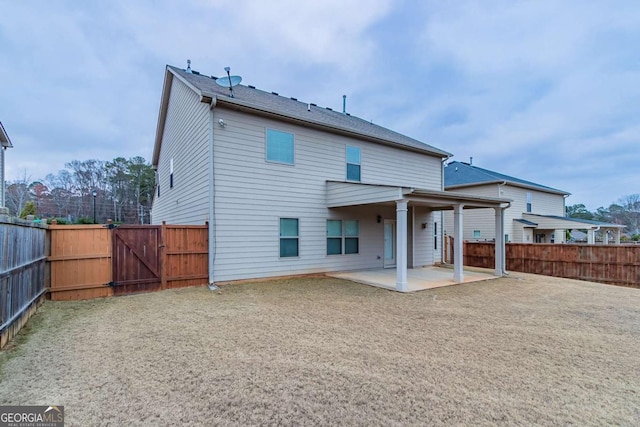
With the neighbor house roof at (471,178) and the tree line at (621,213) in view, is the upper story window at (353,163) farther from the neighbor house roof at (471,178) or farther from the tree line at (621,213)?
the tree line at (621,213)

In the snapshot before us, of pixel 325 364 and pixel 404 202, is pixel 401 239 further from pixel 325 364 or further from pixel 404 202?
pixel 325 364

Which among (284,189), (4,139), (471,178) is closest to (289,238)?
(284,189)

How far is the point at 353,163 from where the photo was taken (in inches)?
414

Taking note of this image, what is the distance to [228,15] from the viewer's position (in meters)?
10.7

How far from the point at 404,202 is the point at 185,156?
751cm

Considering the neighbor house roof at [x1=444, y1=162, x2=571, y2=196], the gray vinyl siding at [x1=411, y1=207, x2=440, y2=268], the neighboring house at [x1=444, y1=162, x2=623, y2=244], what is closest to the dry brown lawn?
the gray vinyl siding at [x1=411, y1=207, x2=440, y2=268]

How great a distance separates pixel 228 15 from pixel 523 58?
13.0 meters

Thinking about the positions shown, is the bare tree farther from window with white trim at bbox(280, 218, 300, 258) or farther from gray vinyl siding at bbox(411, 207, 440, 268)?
gray vinyl siding at bbox(411, 207, 440, 268)

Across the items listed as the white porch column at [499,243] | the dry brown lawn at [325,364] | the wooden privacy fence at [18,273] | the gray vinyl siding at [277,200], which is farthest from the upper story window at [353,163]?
the wooden privacy fence at [18,273]

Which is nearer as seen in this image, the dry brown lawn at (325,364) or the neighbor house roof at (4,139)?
the dry brown lawn at (325,364)

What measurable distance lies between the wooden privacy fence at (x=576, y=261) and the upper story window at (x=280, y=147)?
10282 mm

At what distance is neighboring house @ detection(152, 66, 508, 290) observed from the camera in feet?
25.7

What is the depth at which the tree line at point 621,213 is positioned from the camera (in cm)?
4369

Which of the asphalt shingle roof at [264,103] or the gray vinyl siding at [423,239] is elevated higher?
the asphalt shingle roof at [264,103]
